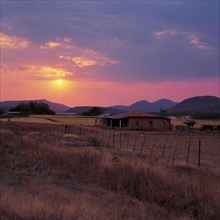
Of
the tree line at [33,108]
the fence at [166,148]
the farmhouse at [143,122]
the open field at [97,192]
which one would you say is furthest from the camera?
the tree line at [33,108]

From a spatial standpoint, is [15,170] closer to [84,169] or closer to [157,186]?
[84,169]

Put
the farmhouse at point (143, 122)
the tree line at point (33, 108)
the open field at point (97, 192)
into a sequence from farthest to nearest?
the tree line at point (33, 108) → the farmhouse at point (143, 122) → the open field at point (97, 192)

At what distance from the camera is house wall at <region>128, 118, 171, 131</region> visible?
9062 centimetres

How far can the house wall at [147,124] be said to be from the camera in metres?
90.6

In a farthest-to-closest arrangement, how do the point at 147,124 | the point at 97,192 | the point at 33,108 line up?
the point at 33,108
the point at 147,124
the point at 97,192

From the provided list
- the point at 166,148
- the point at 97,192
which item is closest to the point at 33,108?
the point at 166,148

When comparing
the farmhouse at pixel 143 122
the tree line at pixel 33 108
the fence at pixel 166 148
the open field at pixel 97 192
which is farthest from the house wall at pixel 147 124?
the tree line at pixel 33 108

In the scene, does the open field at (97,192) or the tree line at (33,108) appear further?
the tree line at (33,108)

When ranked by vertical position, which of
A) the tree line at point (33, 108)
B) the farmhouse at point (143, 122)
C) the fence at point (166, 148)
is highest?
the tree line at point (33, 108)

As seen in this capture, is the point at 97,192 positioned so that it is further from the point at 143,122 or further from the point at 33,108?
the point at 33,108

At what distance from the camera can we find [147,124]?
3595 inches

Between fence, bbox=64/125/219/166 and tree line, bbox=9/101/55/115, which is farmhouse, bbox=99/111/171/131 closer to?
fence, bbox=64/125/219/166

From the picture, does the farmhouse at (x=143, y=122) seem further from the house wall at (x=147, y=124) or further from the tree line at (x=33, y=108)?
the tree line at (x=33, y=108)

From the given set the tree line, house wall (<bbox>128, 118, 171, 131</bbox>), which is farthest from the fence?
the tree line
